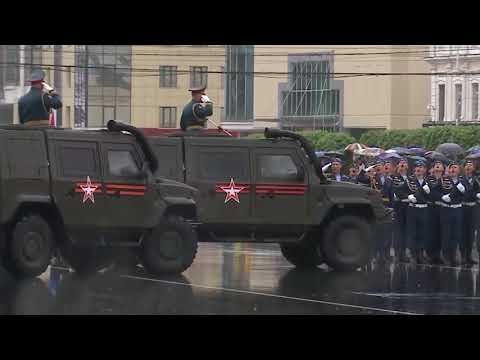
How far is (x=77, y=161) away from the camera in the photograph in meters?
18.3

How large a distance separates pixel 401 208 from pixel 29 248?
22.7 ft

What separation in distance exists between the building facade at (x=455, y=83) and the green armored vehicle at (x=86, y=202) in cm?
5631

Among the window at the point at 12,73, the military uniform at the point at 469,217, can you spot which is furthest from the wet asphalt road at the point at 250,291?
the window at the point at 12,73

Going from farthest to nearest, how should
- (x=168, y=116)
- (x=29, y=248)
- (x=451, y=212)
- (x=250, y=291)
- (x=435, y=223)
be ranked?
(x=168, y=116) < (x=435, y=223) < (x=451, y=212) < (x=29, y=248) < (x=250, y=291)

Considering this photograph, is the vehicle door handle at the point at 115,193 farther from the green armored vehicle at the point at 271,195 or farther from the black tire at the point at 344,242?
the black tire at the point at 344,242

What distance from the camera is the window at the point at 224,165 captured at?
19.9 m

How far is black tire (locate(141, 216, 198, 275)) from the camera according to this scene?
18625 millimetres

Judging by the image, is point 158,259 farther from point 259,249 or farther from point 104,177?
point 259,249

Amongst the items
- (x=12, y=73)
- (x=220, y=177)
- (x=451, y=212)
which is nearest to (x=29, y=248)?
(x=220, y=177)

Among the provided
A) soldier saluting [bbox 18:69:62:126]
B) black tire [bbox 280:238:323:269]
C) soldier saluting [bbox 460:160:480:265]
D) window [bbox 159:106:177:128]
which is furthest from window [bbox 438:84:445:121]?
soldier saluting [bbox 18:69:62:126]

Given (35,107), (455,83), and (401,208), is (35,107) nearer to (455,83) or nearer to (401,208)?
(401,208)

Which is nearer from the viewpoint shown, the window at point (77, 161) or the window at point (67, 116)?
the window at point (77, 161)

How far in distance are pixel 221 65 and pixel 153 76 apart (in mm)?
4958
